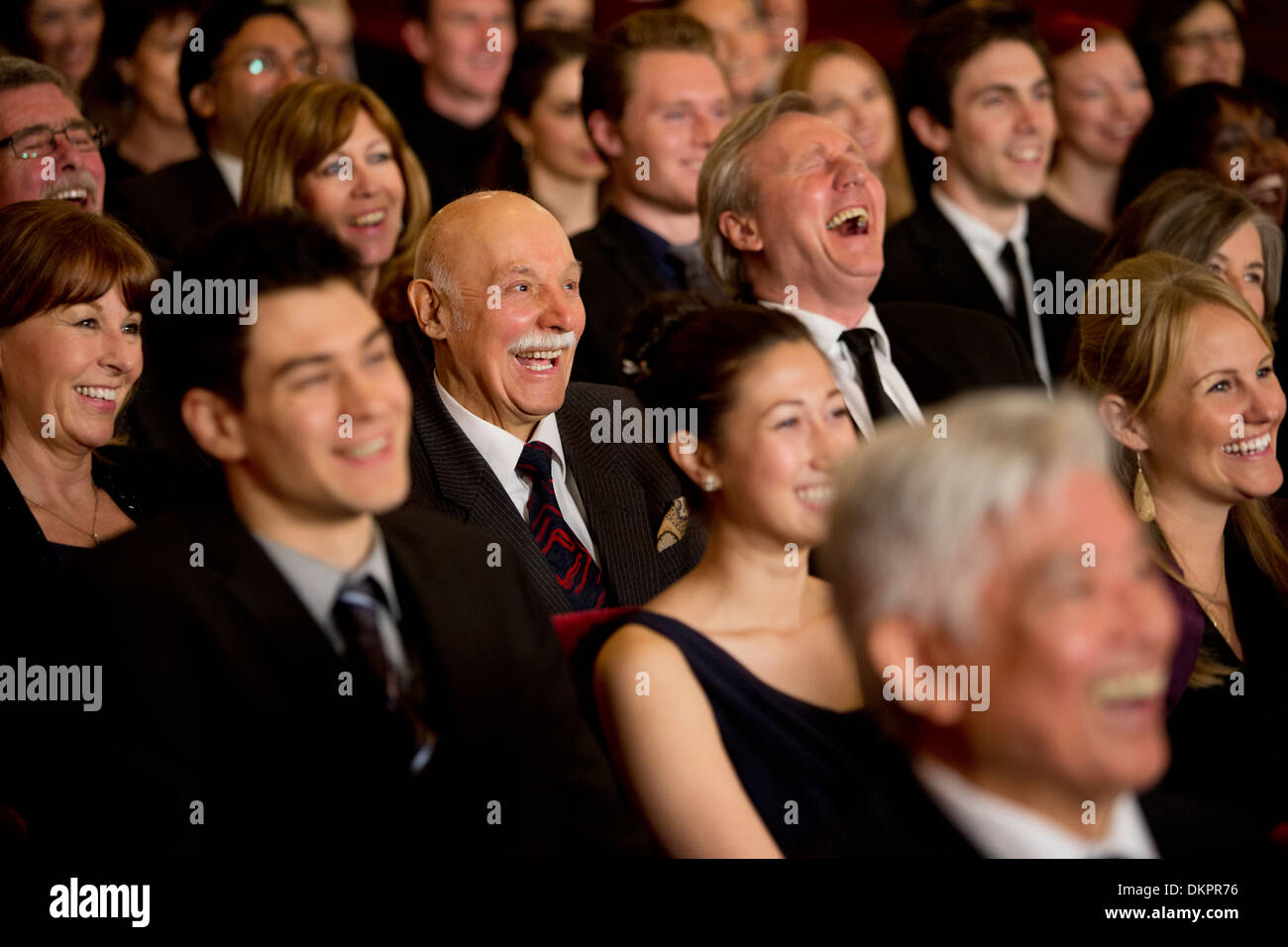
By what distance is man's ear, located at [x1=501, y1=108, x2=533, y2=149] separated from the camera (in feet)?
14.9

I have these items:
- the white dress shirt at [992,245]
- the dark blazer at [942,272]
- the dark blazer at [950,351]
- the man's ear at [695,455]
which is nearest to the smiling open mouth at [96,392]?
the man's ear at [695,455]

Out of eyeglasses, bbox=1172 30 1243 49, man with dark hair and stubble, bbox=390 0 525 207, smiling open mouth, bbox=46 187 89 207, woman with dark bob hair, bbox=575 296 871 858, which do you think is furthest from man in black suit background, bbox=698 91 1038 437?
eyeglasses, bbox=1172 30 1243 49

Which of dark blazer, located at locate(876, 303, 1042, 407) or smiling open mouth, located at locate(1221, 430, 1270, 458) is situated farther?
dark blazer, located at locate(876, 303, 1042, 407)

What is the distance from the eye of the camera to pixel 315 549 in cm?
173

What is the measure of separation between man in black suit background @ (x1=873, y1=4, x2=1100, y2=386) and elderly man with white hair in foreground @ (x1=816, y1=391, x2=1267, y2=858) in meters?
2.57

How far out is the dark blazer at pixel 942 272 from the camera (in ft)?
12.9

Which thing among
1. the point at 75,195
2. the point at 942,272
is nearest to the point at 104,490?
the point at 75,195

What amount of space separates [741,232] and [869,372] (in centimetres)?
42

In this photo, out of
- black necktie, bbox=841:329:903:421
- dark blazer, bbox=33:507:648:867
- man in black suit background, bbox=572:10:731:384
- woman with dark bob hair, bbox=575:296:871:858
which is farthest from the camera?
man in black suit background, bbox=572:10:731:384

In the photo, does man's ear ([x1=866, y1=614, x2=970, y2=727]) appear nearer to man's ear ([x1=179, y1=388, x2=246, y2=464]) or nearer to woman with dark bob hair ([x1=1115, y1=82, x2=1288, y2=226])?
man's ear ([x1=179, y1=388, x2=246, y2=464])

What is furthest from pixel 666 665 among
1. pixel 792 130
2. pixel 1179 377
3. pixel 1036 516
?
pixel 792 130

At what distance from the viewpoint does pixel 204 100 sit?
161 inches

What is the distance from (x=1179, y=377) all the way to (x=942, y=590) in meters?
1.29
